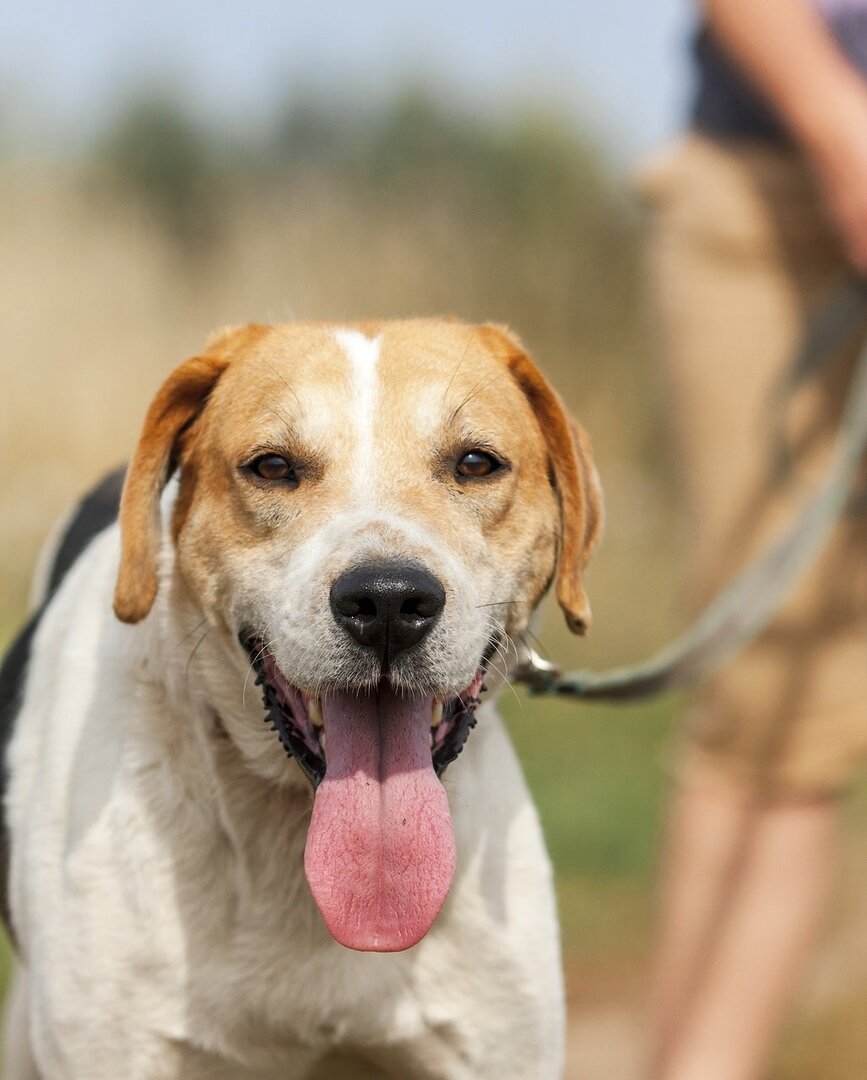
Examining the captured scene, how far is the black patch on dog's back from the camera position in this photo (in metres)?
3.26

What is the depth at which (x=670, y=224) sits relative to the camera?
387 centimetres

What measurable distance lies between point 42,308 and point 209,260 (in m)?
1.80

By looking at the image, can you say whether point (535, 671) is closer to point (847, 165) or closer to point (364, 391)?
point (364, 391)

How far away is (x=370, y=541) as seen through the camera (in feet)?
8.52

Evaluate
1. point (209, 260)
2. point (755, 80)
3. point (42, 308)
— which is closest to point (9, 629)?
point (42, 308)

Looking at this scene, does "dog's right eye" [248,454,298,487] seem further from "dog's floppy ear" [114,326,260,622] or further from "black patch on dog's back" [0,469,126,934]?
"black patch on dog's back" [0,469,126,934]

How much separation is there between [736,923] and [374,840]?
1.57 metres

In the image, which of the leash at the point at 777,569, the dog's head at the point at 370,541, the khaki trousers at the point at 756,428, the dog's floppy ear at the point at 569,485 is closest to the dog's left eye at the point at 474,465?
the dog's head at the point at 370,541

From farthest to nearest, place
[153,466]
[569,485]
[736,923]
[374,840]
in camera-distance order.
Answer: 1. [736,923]
2. [569,485]
3. [153,466]
4. [374,840]

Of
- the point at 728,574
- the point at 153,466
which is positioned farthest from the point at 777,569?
the point at 153,466

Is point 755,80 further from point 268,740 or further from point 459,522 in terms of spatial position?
point 268,740

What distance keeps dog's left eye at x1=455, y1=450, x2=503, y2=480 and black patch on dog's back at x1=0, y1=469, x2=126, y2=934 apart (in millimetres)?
952

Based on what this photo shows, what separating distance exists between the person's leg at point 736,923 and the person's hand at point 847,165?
135 cm

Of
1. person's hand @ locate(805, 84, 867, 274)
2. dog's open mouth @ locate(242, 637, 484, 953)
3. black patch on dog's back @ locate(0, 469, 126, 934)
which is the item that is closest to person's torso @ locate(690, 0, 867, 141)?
person's hand @ locate(805, 84, 867, 274)
